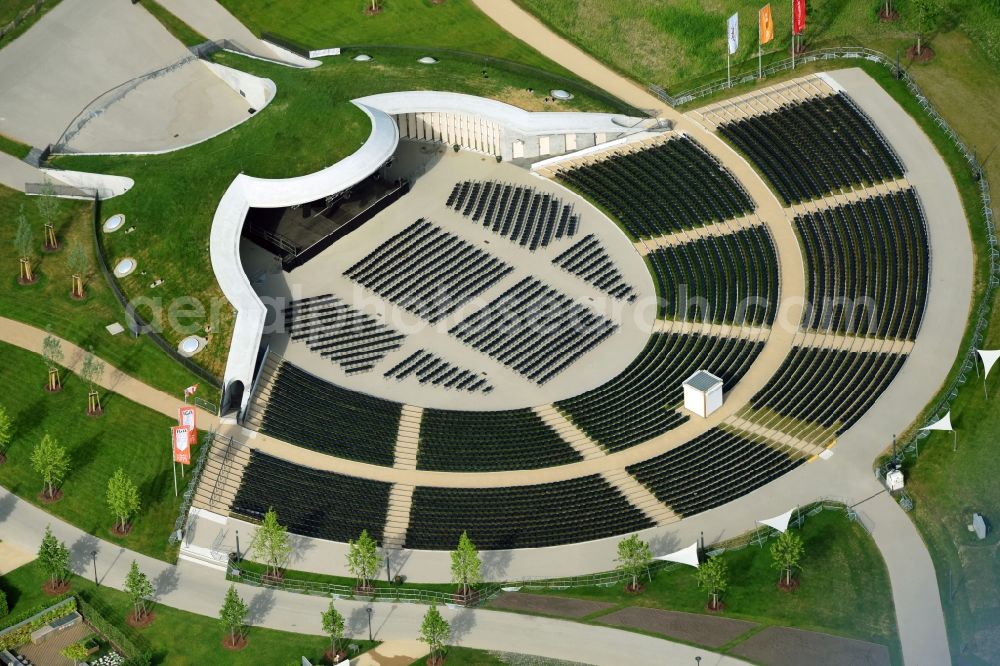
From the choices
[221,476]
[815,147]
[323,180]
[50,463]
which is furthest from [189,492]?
[815,147]

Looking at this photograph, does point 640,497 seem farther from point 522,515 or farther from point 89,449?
point 89,449

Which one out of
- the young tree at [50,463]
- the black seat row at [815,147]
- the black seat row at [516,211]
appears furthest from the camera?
the black seat row at [516,211]

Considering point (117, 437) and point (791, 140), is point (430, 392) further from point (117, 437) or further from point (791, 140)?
point (791, 140)

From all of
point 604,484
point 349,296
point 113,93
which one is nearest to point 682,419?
point 604,484

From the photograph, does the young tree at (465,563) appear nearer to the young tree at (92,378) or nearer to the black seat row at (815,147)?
the young tree at (92,378)

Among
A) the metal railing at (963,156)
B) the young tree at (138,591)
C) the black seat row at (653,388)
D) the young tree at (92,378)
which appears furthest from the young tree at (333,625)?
the metal railing at (963,156)

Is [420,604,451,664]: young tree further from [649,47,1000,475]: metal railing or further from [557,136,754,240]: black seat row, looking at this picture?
[557,136,754,240]: black seat row
